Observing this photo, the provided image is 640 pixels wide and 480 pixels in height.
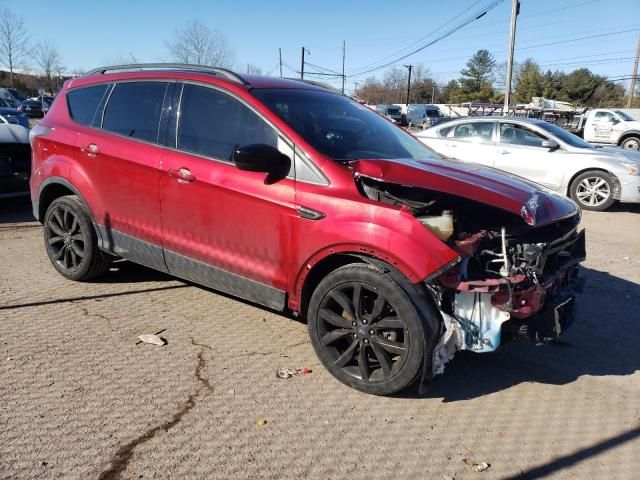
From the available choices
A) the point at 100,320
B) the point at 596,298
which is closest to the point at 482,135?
the point at 596,298

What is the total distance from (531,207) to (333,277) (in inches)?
49.3

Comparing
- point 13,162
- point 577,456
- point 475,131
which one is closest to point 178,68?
point 577,456

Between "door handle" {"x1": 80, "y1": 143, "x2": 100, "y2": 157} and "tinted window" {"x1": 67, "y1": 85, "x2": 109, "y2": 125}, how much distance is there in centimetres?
28

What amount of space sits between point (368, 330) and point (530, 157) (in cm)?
779

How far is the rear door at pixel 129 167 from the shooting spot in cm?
416

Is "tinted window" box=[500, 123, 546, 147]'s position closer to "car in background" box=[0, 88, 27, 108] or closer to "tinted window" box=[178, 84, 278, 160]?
"tinted window" box=[178, 84, 278, 160]

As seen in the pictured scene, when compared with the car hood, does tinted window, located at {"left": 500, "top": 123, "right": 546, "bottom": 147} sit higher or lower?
higher

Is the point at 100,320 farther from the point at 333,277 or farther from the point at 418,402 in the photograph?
the point at 418,402

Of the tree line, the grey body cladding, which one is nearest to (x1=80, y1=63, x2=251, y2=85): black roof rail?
the grey body cladding

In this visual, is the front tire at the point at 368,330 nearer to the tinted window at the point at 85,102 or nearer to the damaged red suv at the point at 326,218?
the damaged red suv at the point at 326,218

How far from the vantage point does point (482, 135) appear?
408 inches

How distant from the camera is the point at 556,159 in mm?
9727

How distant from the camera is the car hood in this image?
10.2 feet

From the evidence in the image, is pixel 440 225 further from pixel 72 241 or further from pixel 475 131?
pixel 475 131
